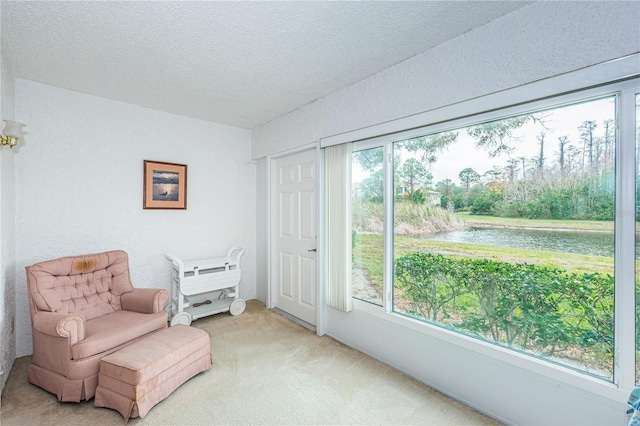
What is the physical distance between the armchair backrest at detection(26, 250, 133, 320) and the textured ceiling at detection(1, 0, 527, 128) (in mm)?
1683

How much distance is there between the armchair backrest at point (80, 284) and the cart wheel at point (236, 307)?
118cm

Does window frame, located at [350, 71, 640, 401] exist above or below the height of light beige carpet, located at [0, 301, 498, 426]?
above

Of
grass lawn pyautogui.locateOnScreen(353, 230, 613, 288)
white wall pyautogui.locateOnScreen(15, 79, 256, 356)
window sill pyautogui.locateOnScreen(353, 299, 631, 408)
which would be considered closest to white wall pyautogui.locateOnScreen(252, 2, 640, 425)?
window sill pyautogui.locateOnScreen(353, 299, 631, 408)

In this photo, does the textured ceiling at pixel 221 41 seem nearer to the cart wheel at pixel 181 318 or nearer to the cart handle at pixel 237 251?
the cart handle at pixel 237 251

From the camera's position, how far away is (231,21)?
1.78m

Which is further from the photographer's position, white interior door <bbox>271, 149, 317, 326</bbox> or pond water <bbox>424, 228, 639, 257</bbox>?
white interior door <bbox>271, 149, 317, 326</bbox>

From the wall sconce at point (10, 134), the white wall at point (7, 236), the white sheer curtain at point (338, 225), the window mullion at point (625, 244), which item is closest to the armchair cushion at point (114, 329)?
the white wall at point (7, 236)

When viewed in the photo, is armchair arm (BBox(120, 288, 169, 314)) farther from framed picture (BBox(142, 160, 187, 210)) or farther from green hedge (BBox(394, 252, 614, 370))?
green hedge (BBox(394, 252, 614, 370))

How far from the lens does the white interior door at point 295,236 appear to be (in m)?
3.31

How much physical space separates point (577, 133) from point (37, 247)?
14.4 ft

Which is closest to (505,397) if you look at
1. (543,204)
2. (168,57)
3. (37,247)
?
(543,204)

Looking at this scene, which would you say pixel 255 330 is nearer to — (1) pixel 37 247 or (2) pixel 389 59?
(1) pixel 37 247

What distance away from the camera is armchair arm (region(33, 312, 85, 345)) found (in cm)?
194

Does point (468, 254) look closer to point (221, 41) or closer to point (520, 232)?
point (520, 232)
